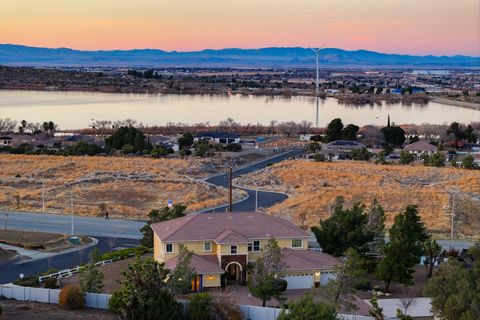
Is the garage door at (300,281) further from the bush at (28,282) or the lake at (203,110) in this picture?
the lake at (203,110)

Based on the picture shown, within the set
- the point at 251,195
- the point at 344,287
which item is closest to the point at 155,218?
the point at 344,287

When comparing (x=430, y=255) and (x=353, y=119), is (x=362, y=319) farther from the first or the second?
(x=353, y=119)

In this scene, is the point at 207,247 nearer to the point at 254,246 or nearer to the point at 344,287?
the point at 254,246

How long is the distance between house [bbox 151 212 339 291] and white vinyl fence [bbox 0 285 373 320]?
3.06 meters

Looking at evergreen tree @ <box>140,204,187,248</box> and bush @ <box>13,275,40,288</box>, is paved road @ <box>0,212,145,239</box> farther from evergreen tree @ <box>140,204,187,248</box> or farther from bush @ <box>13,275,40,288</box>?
bush @ <box>13,275,40,288</box>

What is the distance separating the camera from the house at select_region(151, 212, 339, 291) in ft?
84.1

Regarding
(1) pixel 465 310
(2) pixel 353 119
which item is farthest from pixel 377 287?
(2) pixel 353 119

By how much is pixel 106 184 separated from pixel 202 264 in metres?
27.1

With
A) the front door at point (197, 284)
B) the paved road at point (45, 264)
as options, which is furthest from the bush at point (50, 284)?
the front door at point (197, 284)

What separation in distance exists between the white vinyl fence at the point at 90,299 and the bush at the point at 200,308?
53cm

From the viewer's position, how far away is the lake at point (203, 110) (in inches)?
4242

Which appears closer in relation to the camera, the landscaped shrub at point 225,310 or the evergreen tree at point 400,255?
the landscaped shrub at point 225,310

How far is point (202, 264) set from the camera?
83.4 feet

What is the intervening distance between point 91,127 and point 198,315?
252 ft
